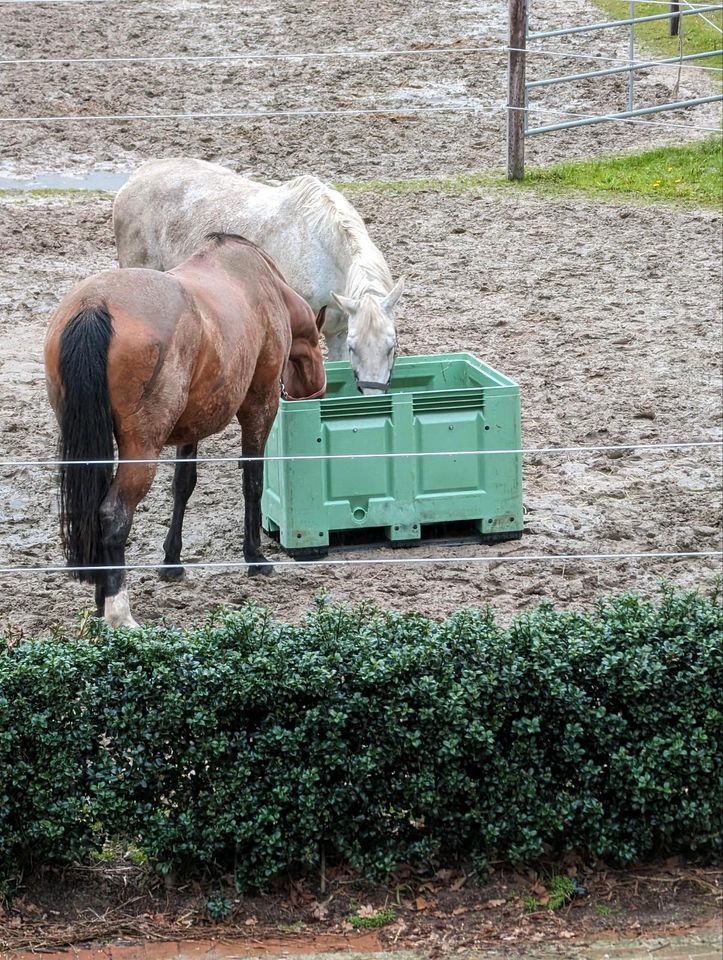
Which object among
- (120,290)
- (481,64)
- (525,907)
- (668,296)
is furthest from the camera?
(481,64)

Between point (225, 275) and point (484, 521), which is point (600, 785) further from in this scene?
point (225, 275)

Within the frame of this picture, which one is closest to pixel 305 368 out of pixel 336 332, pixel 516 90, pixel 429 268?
pixel 336 332

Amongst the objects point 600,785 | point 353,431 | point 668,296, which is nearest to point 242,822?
point 600,785

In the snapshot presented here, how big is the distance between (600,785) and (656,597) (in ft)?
7.03

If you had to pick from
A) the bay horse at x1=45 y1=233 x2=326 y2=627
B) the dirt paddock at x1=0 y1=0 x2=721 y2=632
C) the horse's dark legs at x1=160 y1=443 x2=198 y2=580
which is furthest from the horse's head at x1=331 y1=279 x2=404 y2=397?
the horse's dark legs at x1=160 y1=443 x2=198 y2=580

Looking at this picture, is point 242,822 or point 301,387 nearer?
point 242,822

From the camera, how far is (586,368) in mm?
9508

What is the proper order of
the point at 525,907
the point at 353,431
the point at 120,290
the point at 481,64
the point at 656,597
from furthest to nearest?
1. the point at 481,64
2. the point at 353,431
3. the point at 656,597
4. the point at 120,290
5. the point at 525,907

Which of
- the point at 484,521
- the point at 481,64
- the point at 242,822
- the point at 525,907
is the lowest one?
the point at 525,907

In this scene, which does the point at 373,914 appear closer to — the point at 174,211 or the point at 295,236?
the point at 295,236

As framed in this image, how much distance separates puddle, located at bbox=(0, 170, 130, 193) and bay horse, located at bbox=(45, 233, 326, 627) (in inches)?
289

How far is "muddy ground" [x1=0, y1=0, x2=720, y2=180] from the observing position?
48.2ft

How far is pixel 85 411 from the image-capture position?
5.46 m

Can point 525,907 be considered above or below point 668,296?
below
